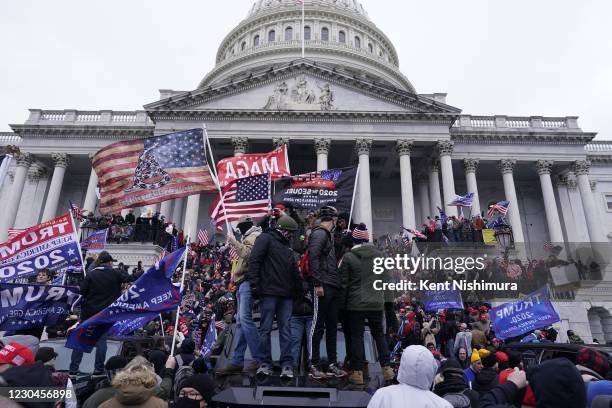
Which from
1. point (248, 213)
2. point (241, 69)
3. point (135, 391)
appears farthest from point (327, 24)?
point (135, 391)

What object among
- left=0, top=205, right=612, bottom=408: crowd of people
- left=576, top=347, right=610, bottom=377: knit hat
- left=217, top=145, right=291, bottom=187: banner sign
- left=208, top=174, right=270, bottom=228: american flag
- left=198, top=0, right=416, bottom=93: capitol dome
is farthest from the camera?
left=198, top=0, right=416, bottom=93: capitol dome

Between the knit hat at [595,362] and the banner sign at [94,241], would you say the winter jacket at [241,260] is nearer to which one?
the knit hat at [595,362]

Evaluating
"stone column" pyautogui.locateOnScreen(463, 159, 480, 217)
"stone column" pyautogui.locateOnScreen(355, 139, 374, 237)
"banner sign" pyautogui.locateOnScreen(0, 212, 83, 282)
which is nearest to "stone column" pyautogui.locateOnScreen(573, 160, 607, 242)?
"stone column" pyautogui.locateOnScreen(463, 159, 480, 217)

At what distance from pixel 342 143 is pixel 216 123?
969cm

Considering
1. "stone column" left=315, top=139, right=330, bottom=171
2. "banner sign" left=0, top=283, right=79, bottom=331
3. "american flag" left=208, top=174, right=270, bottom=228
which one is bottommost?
"banner sign" left=0, top=283, right=79, bottom=331

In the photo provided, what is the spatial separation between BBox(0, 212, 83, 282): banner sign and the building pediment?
79.6 feet

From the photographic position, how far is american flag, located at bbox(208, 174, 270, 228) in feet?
36.1

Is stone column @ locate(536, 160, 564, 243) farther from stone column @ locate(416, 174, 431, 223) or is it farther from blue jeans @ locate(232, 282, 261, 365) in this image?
blue jeans @ locate(232, 282, 261, 365)

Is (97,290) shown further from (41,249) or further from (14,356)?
(14,356)

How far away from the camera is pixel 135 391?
123 inches

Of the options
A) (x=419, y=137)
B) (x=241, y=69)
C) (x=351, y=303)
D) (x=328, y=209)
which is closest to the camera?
(x=351, y=303)

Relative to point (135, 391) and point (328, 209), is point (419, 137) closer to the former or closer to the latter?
point (328, 209)

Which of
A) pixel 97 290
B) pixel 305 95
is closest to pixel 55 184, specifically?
pixel 305 95

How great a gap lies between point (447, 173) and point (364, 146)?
6.35 metres
